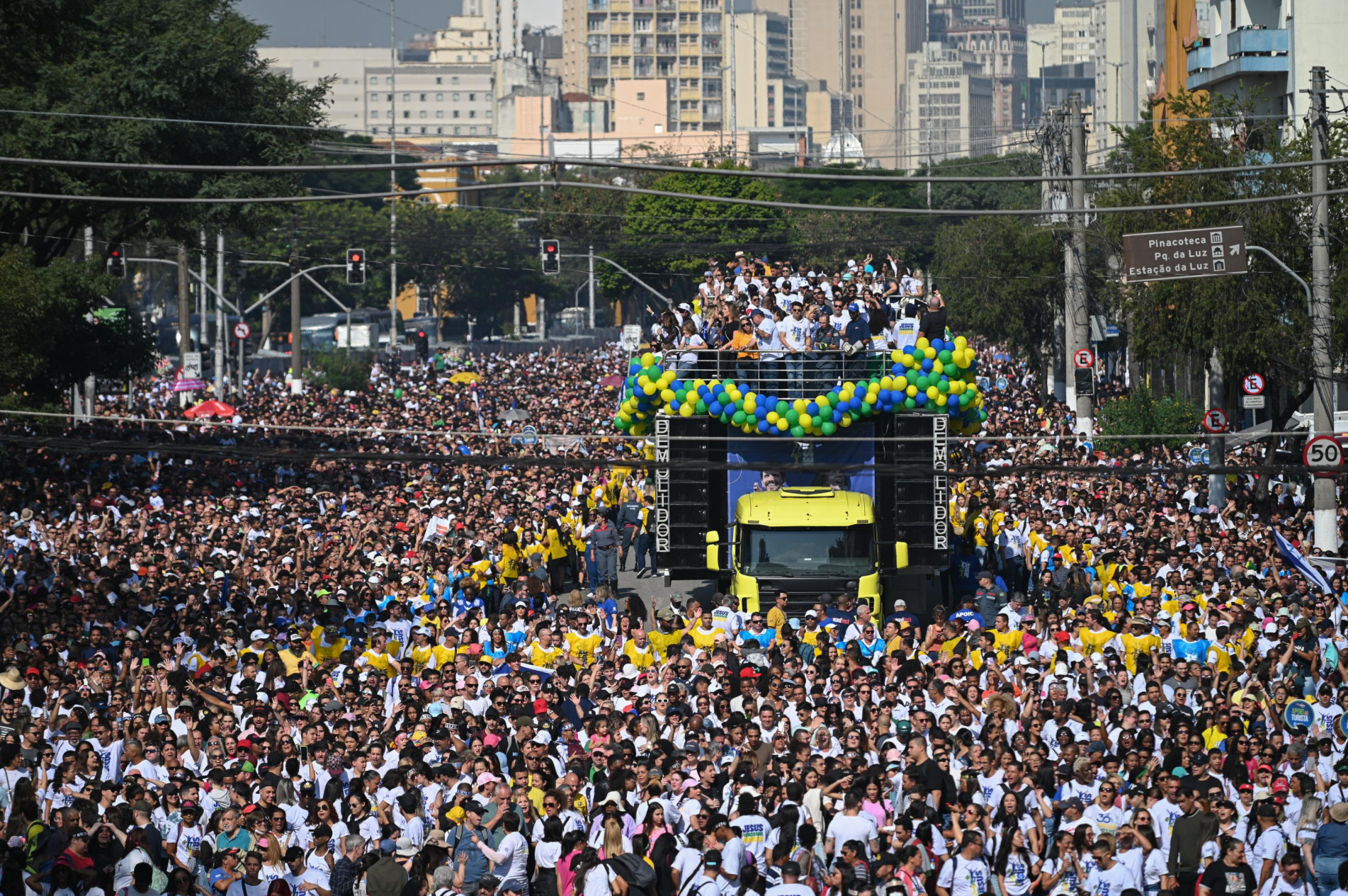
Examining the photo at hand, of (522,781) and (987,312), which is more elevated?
(987,312)

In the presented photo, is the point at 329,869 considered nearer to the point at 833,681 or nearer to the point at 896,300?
the point at 833,681

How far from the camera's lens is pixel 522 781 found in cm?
1323

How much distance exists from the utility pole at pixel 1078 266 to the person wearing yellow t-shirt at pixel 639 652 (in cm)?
2118

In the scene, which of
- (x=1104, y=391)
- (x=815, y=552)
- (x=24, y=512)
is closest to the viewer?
(x=815, y=552)

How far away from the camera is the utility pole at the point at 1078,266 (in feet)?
126

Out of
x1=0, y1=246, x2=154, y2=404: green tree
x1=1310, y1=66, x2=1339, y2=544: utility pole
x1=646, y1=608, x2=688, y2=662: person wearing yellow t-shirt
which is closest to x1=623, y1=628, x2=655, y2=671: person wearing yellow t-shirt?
x1=646, y1=608, x2=688, y2=662: person wearing yellow t-shirt

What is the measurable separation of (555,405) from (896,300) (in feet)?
88.2

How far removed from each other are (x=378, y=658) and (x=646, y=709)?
376cm

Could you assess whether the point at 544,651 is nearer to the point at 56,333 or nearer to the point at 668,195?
the point at 668,195

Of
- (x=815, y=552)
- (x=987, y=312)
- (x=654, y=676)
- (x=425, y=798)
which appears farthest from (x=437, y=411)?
(x=425, y=798)

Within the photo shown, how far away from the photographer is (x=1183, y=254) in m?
28.0

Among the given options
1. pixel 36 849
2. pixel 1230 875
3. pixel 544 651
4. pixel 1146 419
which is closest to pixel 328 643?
pixel 544 651

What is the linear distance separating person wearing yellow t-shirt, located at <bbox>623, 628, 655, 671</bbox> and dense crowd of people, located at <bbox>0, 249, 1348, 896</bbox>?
37mm

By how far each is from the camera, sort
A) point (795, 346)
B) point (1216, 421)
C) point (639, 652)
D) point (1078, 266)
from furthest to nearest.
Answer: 1. point (1078, 266)
2. point (1216, 421)
3. point (795, 346)
4. point (639, 652)
